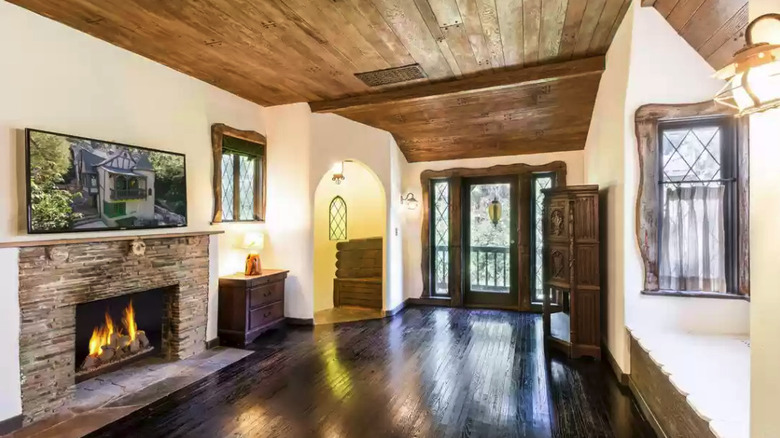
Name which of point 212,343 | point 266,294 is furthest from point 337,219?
point 212,343

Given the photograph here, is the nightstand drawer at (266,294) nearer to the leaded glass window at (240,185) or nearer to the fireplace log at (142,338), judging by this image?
the leaded glass window at (240,185)

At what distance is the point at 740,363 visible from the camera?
2.35 meters

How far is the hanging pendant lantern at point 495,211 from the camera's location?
589cm

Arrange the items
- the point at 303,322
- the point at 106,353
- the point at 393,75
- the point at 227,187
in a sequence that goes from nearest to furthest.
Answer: the point at 106,353, the point at 393,75, the point at 227,187, the point at 303,322

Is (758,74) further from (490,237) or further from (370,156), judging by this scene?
(490,237)

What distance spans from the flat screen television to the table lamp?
0.86 m

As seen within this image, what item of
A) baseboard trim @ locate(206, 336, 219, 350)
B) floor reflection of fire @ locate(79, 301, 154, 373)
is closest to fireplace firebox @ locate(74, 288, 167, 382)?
floor reflection of fire @ locate(79, 301, 154, 373)

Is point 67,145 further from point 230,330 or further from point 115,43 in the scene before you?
point 230,330

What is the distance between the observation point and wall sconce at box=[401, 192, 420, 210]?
6160mm

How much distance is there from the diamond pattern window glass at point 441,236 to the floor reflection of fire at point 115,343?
4.03 meters

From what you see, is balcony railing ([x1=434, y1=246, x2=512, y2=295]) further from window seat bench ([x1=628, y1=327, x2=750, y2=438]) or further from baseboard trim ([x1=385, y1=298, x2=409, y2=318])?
window seat bench ([x1=628, y1=327, x2=750, y2=438])

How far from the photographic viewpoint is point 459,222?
6.01m

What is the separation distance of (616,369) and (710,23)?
275 centimetres

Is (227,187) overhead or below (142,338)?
overhead
